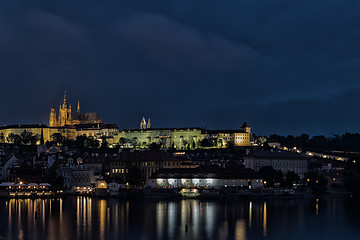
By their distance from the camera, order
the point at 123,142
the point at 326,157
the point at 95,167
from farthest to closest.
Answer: the point at 123,142
the point at 326,157
the point at 95,167

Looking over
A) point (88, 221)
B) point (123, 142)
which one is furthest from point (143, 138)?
point (88, 221)

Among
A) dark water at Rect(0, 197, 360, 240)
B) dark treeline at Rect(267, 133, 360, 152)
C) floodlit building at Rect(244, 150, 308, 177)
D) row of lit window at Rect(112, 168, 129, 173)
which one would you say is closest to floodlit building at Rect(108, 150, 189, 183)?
row of lit window at Rect(112, 168, 129, 173)

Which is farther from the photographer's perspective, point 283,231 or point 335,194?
point 335,194

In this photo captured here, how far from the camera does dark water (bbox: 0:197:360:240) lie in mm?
42781

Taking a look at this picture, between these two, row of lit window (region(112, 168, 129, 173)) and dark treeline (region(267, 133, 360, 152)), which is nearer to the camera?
row of lit window (region(112, 168, 129, 173))

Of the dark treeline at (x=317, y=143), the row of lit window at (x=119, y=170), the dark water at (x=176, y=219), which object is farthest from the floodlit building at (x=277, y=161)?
the dark treeline at (x=317, y=143)

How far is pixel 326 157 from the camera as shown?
137250mm

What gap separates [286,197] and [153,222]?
28.6 meters

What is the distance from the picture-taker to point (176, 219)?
49.7 m

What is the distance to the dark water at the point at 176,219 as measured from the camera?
42781 mm

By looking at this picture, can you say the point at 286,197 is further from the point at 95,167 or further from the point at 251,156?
the point at 95,167

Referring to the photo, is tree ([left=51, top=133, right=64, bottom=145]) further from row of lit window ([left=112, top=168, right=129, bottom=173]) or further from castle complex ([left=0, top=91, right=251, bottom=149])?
row of lit window ([left=112, top=168, right=129, bottom=173])

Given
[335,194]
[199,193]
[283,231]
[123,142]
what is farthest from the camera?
[123,142]

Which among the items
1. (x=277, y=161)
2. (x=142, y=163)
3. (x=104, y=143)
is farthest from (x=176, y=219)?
(x=104, y=143)
